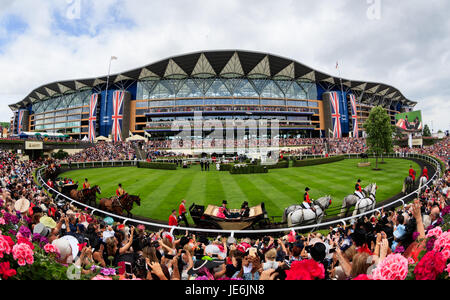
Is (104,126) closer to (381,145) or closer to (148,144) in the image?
(148,144)

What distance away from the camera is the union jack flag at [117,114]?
67.8m

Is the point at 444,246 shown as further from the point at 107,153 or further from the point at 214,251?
the point at 107,153

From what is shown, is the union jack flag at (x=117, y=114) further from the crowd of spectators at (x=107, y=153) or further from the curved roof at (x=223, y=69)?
the crowd of spectators at (x=107, y=153)

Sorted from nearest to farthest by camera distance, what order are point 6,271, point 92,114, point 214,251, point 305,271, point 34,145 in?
point 6,271
point 305,271
point 214,251
point 34,145
point 92,114

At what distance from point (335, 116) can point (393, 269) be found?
8151 centimetres

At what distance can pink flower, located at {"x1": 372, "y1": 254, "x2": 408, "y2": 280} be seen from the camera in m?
1.98

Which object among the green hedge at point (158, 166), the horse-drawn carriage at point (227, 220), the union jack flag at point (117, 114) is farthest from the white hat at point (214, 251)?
the union jack flag at point (117, 114)

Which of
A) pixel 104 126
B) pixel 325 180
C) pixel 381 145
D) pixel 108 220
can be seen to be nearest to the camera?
pixel 108 220

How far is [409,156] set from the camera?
3130cm

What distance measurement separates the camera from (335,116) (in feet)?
242

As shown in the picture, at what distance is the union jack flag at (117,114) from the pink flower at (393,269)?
244 feet

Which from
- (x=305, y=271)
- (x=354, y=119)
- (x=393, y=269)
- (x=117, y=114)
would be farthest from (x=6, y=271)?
(x=354, y=119)
